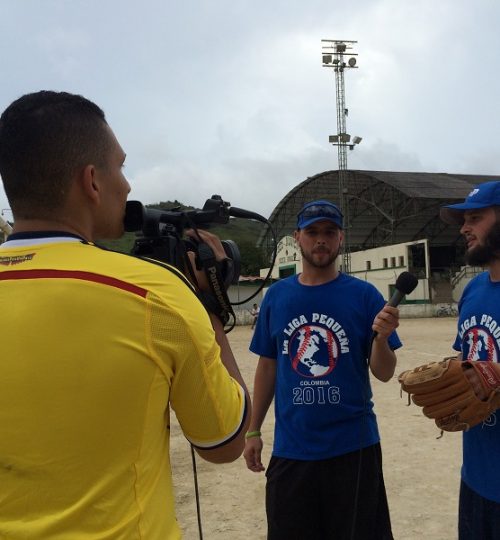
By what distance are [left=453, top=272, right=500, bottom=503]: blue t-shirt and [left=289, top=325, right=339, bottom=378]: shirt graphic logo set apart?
703 mm

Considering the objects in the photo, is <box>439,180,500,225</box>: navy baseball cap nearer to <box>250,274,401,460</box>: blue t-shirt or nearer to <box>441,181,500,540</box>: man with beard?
<box>441,181,500,540</box>: man with beard

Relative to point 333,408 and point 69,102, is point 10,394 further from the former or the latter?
point 333,408

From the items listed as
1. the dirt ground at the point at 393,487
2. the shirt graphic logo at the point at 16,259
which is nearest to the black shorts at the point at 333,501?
the dirt ground at the point at 393,487

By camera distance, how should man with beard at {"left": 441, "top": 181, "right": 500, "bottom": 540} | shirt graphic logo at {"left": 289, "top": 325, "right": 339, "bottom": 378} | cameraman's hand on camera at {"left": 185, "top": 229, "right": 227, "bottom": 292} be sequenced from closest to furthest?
1. cameraman's hand on camera at {"left": 185, "top": 229, "right": 227, "bottom": 292}
2. man with beard at {"left": 441, "top": 181, "right": 500, "bottom": 540}
3. shirt graphic logo at {"left": 289, "top": 325, "right": 339, "bottom": 378}

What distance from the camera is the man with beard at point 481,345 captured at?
2.31 meters

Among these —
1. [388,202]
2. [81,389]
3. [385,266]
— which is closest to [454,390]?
[81,389]

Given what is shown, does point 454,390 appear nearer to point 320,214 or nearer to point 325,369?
point 325,369

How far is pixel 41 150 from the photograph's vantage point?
1.19 metres

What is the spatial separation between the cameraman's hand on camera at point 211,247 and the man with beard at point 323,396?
1.24 metres

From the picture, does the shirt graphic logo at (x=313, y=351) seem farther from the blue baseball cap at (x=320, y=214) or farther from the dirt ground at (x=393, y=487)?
the dirt ground at (x=393, y=487)

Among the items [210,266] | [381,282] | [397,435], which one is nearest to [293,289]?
[210,266]

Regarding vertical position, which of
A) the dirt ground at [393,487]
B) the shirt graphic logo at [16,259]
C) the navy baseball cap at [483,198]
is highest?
the navy baseball cap at [483,198]

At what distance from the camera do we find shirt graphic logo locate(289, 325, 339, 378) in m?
2.90

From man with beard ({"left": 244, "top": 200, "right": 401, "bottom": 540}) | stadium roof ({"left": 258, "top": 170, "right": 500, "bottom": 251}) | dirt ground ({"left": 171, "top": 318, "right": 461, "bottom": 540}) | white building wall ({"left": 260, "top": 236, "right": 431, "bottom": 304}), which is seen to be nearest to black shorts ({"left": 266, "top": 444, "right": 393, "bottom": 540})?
man with beard ({"left": 244, "top": 200, "right": 401, "bottom": 540})
